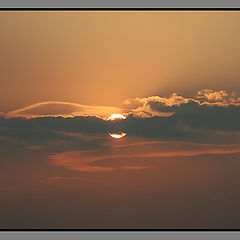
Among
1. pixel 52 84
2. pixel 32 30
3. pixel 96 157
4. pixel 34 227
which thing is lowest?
pixel 34 227

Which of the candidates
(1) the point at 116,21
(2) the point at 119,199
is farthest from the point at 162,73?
(2) the point at 119,199

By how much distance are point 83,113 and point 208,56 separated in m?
1.67

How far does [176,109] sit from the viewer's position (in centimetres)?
450

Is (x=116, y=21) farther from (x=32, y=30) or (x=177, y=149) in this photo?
(x=177, y=149)

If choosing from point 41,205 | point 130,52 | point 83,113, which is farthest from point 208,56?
point 41,205

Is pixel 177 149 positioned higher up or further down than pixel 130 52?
further down

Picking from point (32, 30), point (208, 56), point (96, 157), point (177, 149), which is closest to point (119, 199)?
point (96, 157)

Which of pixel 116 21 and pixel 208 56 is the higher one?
pixel 116 21

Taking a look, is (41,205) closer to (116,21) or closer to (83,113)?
(83,113)

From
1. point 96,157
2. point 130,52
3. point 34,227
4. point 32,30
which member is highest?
point 32,30

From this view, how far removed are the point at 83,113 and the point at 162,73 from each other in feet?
3.51

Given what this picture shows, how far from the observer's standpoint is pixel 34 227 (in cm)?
446

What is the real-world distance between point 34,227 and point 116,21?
268cm

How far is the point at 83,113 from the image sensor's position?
4.47 metres
